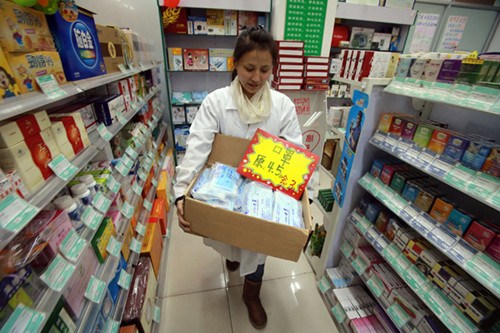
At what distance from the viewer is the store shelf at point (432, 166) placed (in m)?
0.93

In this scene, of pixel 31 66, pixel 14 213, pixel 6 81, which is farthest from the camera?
pixel 31 66

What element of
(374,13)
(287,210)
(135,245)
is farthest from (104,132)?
(374,13)

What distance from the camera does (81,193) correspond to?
1100mm

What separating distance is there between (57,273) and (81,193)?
0.40 meters

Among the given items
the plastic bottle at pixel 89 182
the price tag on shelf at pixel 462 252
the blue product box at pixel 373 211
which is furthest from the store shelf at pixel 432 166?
the plastic bottle at pixel 89 182

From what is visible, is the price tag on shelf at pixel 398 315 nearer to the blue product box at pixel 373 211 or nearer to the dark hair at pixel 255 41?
the blue product box at pixel 373 211

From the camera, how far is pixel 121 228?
56.9 inches

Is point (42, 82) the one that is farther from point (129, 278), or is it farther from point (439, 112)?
point (439, 112)

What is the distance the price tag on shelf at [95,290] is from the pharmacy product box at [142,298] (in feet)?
1.28

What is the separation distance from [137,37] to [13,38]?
1660mm

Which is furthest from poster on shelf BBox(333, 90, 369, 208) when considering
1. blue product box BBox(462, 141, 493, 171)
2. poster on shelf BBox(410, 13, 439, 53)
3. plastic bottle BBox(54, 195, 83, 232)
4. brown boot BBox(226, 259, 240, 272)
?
poster on shelf BBox(410, 13, 439, 53)

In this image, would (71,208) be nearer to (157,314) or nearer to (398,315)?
(157,314)

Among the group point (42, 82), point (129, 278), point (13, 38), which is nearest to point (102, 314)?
point (129, 278)

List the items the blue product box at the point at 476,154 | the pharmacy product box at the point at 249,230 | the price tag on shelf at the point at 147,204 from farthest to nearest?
the price tag on shelf at the point at 147,204
the blue product box at the point at 476,154
the pharmacy product box at the point at 249,230
